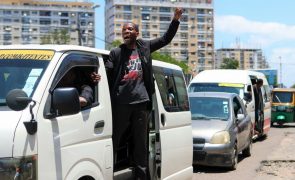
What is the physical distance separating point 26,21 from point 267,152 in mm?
125596

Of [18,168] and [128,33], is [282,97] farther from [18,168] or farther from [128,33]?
[18,168]

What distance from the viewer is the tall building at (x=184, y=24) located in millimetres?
144625

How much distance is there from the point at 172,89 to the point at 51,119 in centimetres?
311

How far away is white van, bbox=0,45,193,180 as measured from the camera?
4.13 metres

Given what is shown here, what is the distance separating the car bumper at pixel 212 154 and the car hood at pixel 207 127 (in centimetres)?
25

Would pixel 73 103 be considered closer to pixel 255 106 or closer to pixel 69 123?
pixel 69 123

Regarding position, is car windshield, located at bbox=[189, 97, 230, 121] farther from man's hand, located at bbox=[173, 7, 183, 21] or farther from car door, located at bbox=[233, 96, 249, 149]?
man's hand, located at bbox=[173, 7, 183, 21]

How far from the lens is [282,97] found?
28.8 m

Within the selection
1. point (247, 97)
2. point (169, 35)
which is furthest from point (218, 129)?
point (247, 97)

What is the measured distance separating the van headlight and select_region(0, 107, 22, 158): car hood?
0.20 feet

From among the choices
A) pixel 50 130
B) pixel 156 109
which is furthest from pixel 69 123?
pixel 156 109

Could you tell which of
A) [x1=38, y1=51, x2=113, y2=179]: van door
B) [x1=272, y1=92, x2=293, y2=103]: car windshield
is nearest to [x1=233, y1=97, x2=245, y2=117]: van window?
[x1=38, y1=51, x2=113, y2=179]: van door

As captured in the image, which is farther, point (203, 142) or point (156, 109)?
point (203, 142)

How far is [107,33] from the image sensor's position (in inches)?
5576
